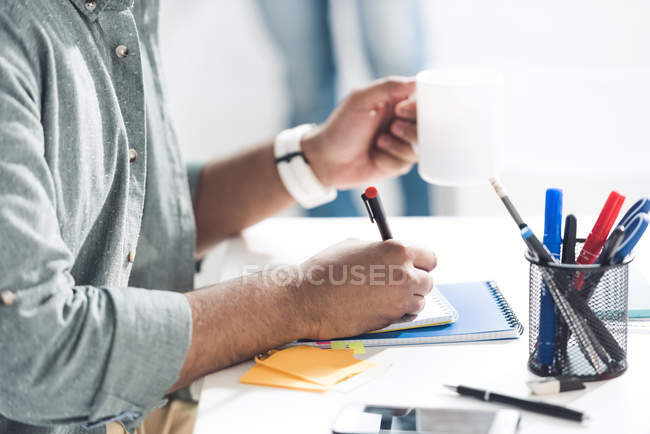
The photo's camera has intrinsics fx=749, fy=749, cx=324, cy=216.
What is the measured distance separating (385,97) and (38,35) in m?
0.51

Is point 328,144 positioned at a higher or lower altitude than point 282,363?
higher

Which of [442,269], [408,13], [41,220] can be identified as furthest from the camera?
[408,13]

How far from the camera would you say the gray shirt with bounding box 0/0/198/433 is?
0.62 m

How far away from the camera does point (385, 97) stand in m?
1.08

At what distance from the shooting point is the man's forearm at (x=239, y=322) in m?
0.71

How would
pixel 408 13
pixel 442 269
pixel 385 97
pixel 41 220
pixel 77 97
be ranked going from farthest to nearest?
1. pixel 408 13
2. pixel 385 97
3. pixel 442 269
4. pixel 77 97
5. pixel 41 220

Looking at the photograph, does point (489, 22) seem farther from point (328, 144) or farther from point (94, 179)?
point (94, 179)

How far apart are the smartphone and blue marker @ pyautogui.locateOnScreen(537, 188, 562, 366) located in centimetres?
9

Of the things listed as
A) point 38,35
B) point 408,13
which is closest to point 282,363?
point 38,35

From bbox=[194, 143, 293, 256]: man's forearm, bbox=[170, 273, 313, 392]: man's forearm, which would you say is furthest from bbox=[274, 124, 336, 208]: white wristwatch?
bbox=[170, 273, 313, 392]: man's forearm

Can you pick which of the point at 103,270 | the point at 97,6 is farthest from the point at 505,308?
the point at 97,6

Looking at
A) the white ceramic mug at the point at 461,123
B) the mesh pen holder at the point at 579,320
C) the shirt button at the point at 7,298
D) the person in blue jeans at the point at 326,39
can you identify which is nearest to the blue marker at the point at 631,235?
the mesh pen holder at the point at 579,320

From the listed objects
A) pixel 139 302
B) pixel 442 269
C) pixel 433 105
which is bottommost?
pixel 442 269

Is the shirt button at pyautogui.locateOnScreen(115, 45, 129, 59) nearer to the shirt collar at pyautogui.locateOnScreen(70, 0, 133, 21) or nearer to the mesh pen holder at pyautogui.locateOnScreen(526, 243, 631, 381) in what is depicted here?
the shirt collar at pyautogui.locateOnScreen(70, 0, 133, 21)
